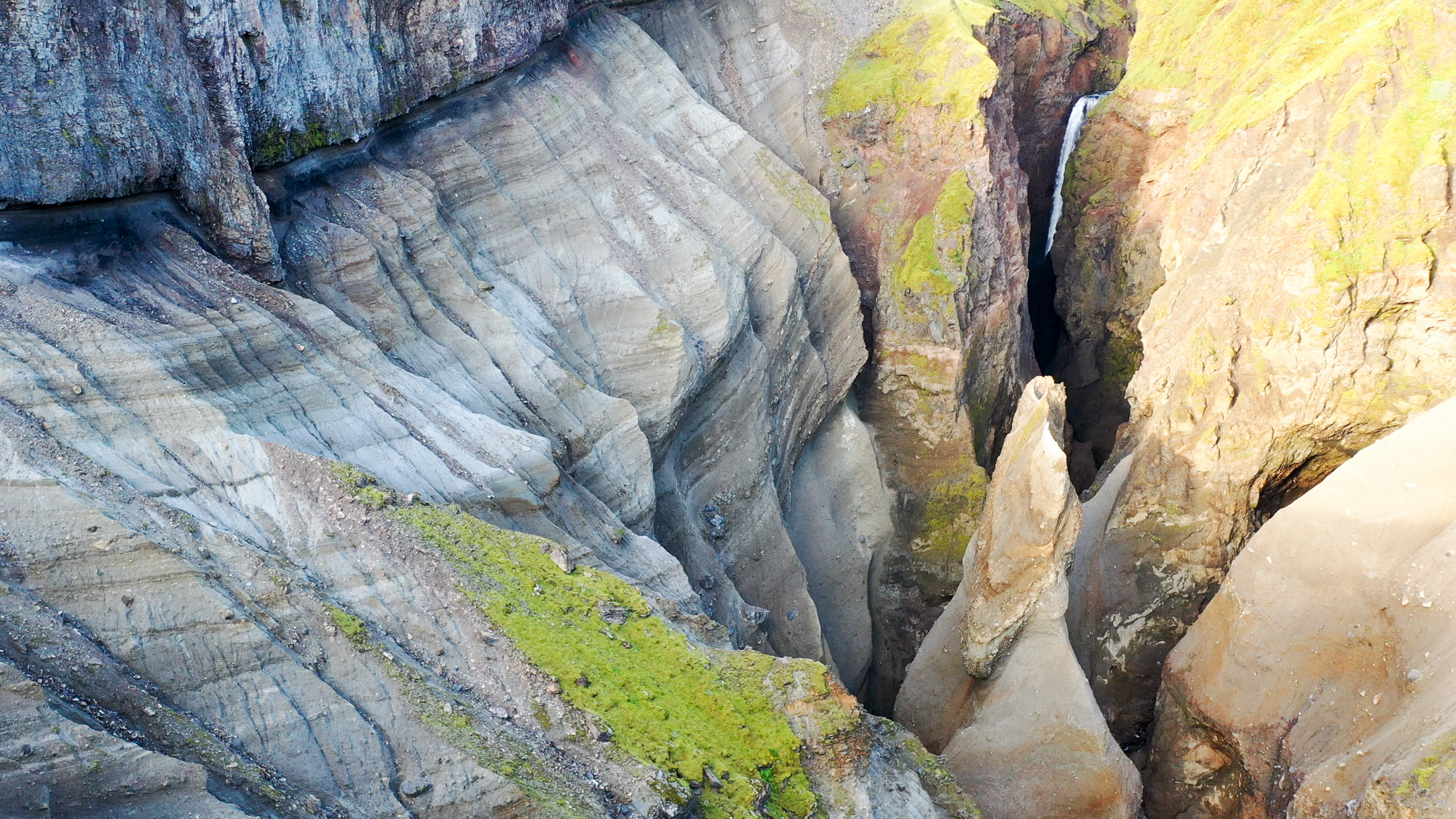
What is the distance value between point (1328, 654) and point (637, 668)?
10367 millimetres

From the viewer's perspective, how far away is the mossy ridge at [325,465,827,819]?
1024cm

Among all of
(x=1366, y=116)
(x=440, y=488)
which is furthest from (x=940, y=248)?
(x=440, y=488)

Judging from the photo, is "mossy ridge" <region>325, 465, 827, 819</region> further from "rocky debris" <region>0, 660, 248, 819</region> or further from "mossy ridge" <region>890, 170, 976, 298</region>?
"mossy ridge" <region>890, 170, 976, 298</region>

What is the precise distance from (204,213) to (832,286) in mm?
13295

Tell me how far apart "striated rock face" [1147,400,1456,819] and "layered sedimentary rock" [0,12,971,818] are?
5.81 m

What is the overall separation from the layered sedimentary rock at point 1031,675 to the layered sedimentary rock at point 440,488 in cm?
334

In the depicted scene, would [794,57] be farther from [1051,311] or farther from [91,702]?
[91,702]

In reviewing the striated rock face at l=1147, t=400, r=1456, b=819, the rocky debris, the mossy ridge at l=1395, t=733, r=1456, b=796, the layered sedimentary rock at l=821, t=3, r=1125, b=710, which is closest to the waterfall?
the layered sedimentary rock at l=821, t=3, r=1125, b=710

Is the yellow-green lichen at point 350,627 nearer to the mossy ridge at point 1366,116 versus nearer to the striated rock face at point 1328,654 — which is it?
the striated rock face at point 1328,654

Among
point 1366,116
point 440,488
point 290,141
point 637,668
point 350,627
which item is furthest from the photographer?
point 1366,116

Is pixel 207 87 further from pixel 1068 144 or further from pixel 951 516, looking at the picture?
pixel 1068 144

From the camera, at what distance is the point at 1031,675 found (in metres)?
15.5

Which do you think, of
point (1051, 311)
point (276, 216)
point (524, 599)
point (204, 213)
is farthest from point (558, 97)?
point (1051, 311)

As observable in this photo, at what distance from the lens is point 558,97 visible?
754 inches
